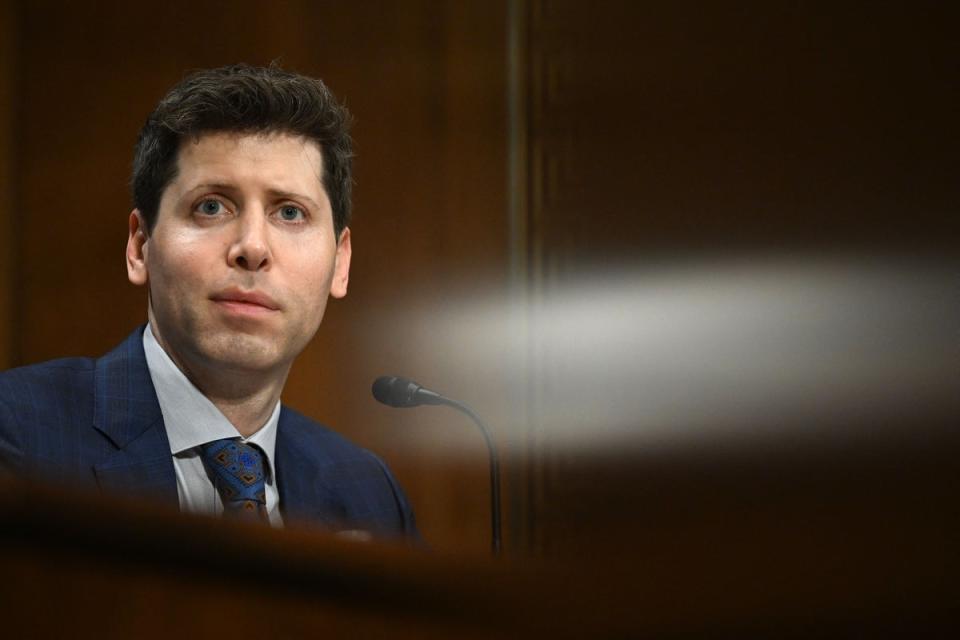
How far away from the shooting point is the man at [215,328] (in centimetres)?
82

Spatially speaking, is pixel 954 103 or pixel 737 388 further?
pixel 737 388

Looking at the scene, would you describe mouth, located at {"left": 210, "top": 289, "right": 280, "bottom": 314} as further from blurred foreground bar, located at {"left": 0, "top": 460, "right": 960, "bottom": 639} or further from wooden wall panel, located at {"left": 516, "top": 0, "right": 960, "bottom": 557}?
blurred foreground bar, located at {"left": 0, "top": 460, "right": 960, "bottom": 639}

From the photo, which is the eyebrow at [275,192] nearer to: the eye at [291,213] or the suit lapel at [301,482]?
the eye at [291,213]

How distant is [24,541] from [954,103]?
956mm

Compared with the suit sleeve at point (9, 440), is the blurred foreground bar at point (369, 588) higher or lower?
higher

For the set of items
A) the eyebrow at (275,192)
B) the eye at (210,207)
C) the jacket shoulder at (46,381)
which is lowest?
the jacket shoulder at (46,381)

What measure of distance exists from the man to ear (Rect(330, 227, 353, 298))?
0.09ft

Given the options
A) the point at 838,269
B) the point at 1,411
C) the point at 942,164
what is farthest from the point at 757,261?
the point at 1,411

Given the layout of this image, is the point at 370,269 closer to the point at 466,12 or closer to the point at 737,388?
the point at 466,12

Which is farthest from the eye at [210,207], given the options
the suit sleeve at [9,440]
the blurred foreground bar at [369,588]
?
the blurred foreground bar at [369,588]

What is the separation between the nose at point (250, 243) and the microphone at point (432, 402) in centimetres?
17

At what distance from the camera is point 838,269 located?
1.06m

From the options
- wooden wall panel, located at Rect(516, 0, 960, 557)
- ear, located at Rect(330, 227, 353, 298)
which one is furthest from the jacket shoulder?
wooden wall panel, located at Rect(516, 0, 960, 557)

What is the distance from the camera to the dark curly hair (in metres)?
0.86
